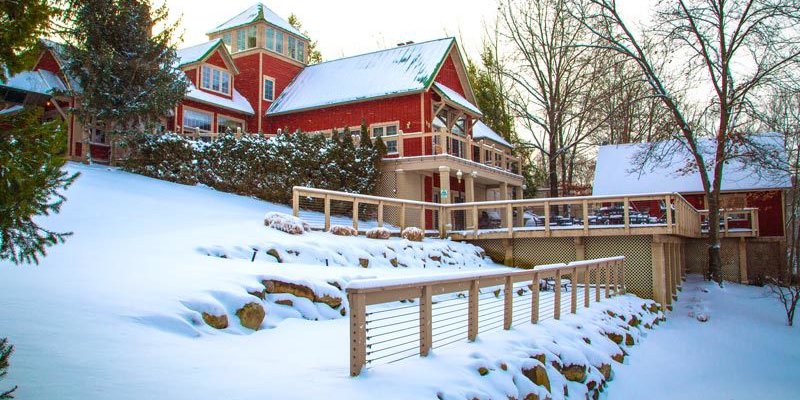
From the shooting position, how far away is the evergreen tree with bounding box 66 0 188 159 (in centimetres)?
2008

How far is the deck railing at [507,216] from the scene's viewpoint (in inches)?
608

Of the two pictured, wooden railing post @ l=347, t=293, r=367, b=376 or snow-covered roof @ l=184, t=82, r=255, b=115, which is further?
snow-covered roof @ l=184, t=82, r=255, b=115

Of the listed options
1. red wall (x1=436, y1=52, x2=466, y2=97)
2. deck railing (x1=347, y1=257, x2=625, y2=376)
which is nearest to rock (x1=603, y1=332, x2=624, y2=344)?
deck railing (x1=347, y1=257, x2=625, y2=376)

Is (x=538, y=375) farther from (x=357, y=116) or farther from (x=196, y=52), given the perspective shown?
(x=196, y=52)

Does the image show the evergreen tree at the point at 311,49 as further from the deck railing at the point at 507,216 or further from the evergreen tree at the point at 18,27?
the evergreen tree at the point at 18,27

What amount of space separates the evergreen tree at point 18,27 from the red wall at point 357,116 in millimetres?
19709

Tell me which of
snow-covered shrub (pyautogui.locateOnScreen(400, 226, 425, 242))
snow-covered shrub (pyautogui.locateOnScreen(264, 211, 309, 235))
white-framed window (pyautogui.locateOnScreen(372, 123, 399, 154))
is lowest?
snow-covered shrub (pyautogui.locateOnScreen(400, 226, 425, 242))

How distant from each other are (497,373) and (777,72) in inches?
766

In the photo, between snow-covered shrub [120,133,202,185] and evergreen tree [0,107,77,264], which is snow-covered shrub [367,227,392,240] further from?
evergreen tree [0,107,77,264]

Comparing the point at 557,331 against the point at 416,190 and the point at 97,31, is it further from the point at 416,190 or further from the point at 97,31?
the point at 97,31

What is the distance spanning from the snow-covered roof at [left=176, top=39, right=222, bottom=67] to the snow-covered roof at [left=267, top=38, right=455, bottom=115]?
3.67m

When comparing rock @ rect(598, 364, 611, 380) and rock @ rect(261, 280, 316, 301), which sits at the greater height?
rock @ rect(261, 280, 316, 301)

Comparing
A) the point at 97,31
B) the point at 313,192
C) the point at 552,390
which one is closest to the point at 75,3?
the point at 552,390

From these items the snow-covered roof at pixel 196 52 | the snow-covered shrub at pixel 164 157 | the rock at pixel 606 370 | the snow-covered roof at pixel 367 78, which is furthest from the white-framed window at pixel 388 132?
the rock at pixel 606 370
